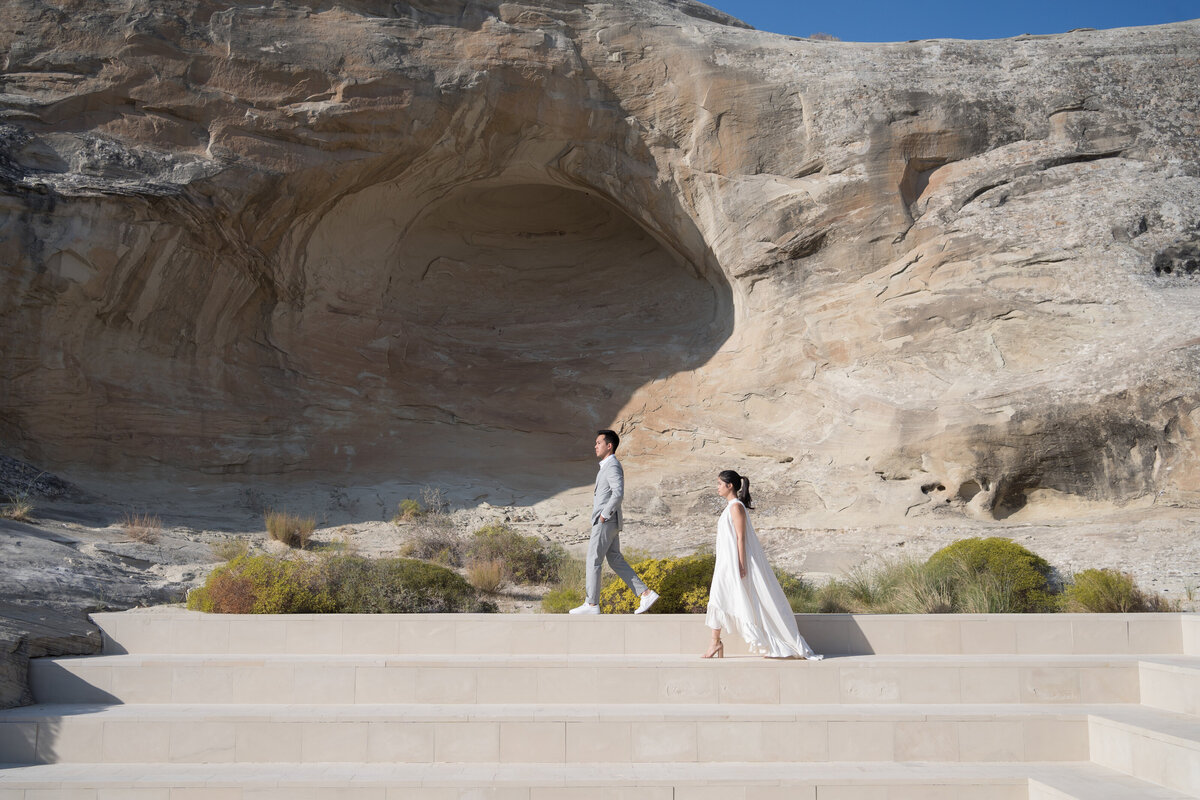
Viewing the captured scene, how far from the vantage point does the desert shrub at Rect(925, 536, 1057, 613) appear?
8117 millimetres

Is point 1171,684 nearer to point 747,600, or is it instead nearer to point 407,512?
point 747,600

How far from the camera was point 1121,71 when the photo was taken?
47.3ft

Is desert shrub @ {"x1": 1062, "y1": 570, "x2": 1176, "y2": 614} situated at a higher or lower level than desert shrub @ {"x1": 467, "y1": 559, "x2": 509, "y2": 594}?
lower

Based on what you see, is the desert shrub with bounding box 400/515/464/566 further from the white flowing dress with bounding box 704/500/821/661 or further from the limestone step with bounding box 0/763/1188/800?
the limestone step with bounding box 0/763/1188/800

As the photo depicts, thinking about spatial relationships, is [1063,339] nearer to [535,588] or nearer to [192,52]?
[535,588]

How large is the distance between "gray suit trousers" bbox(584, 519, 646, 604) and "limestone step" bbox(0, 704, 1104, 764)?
1.62m

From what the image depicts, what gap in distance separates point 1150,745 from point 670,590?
11.9 ft

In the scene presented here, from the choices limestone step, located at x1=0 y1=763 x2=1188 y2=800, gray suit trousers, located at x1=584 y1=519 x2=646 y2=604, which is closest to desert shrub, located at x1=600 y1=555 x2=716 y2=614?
gray suit trousers, located at x1=584 y1=519 x2=646 y2=604

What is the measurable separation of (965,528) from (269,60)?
11670mm

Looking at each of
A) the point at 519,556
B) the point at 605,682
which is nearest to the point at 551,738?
the point at 605,682

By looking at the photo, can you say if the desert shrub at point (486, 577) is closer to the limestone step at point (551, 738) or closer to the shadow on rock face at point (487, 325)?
the limestone step at point (551, 738)

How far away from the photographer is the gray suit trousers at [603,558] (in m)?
6.86

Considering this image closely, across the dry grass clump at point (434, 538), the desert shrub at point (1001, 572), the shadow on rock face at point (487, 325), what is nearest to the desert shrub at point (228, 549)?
the dry grass clump at point (434, 538)

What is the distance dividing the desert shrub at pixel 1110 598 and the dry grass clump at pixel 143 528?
938 centimetres
